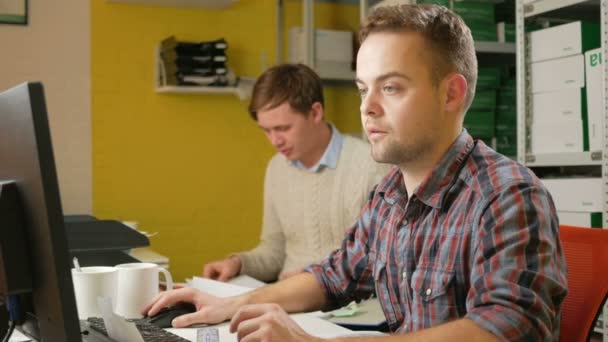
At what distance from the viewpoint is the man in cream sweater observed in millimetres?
2441

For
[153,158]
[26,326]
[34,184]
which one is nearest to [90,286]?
[26,326]

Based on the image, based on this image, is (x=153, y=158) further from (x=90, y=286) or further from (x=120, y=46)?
(x=90, y=286)

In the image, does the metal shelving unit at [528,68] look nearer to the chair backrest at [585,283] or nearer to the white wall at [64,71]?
the chair backrest at [585,283]

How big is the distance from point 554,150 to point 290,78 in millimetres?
998

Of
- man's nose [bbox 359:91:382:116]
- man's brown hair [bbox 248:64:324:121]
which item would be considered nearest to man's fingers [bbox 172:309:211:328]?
man's nose [bbox 359:91:382:116]

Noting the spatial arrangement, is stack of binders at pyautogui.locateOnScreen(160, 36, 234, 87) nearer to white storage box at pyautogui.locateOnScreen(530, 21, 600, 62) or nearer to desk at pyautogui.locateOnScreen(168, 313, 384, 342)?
white storage box at pyautogui.locateOnScreen(530, 21, 600, 62)

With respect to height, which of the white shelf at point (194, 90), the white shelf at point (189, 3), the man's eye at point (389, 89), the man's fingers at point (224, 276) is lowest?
the man's fingers at point (224, 276)

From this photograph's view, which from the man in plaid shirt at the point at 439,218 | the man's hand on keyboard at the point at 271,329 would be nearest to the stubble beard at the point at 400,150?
the man in plaid shirt at the point at 439,218

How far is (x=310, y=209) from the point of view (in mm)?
2537

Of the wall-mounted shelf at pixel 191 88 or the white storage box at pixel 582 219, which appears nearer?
the white storage box at pixel 582 219

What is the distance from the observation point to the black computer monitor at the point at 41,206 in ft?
2.52

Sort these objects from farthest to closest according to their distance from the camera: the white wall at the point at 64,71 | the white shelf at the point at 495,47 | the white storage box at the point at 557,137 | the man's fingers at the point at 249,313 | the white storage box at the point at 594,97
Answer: the white wall at the point at 64,71 < the white shelf at the point at 495,47 < the white storage box at the point at 557,137 < the white storage box at the point at 594,97 < the man's fingers at the point at 249,313

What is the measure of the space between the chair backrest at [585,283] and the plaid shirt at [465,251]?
0.42 feet

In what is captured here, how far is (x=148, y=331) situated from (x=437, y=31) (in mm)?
732
